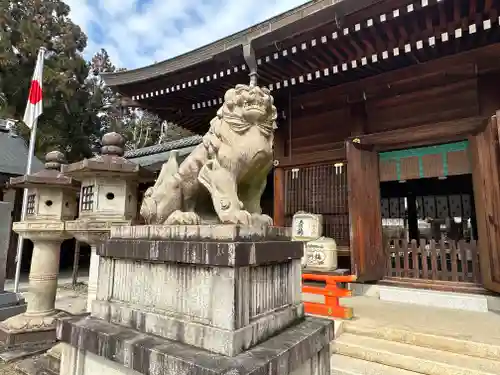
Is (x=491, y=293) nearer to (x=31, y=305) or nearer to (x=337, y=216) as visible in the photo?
(x=337, y=216)

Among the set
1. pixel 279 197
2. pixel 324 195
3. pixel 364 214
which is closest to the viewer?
pixel 364 214

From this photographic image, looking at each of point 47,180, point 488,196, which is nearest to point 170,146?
point 47,180

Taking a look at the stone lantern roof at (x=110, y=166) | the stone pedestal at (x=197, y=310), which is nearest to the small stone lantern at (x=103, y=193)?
the stone lantern roof at (x=110, y=166)

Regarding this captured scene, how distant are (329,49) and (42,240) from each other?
5185mm

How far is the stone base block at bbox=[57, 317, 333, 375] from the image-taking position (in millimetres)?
1577

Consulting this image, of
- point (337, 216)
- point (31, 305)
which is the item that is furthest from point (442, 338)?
point (31, 305)

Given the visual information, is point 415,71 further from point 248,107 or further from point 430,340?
point 248,107

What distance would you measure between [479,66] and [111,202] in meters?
5.67

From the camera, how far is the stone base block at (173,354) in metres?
1.58

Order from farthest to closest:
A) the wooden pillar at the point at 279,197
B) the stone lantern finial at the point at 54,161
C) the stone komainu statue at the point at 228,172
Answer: the wooden pillar at the point at 279,197, the stone lantern finial at the point at 54,161, the stone komainu statue at the point at 228,172

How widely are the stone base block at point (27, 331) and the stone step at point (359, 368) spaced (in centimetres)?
387

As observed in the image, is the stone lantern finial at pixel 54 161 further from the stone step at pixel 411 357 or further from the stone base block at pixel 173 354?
the stone step at pixel 411 357

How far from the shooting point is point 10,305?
17.7ft

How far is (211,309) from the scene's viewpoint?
1781 mm
